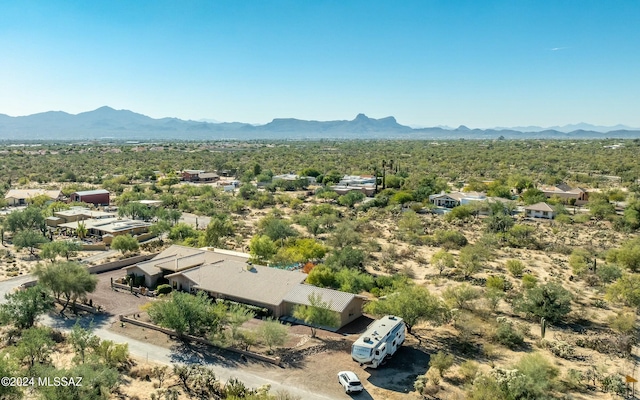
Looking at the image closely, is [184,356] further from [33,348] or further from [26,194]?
[26,194]

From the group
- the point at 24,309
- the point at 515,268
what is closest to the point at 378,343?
the point at 24,309

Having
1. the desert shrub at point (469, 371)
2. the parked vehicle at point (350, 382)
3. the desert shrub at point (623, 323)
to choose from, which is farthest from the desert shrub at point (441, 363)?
the desert shrub at point (623, 323)

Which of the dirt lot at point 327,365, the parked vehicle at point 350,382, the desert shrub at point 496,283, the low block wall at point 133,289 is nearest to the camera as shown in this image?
the parked vehicle at point 350,382

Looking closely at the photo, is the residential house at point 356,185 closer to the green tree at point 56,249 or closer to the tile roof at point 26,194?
the tile roof at point 26,194

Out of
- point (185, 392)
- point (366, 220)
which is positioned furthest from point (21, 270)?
point (366, 220)

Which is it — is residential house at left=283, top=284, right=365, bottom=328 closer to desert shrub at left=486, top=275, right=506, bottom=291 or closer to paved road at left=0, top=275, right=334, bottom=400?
paved road at left=0, top=275, right=334, bottom=400

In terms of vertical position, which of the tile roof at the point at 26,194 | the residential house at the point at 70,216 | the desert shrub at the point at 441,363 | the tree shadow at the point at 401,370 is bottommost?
the tree shadow at the point at 401,370

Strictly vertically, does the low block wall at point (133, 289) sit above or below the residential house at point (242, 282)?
below
